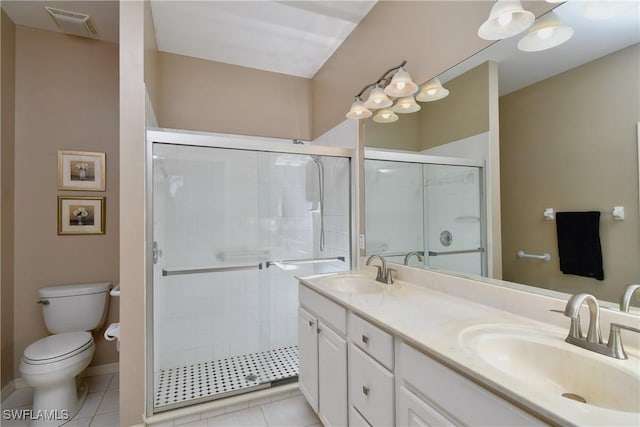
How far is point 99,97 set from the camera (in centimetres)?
240

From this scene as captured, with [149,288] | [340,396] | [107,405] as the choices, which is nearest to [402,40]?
[340,396]

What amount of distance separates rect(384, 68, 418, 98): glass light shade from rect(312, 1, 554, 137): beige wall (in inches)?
4.1

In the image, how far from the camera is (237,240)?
2553 mm

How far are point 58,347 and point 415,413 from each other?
2183 millimetres

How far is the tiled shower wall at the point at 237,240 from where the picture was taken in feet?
7.59

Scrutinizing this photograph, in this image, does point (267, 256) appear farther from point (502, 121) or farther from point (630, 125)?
point (630, 125)

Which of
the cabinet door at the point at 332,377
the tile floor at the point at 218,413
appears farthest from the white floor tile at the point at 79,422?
the cabinet door at the point at 332,377

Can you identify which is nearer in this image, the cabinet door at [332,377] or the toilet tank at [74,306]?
the cabinet door at [332,377]

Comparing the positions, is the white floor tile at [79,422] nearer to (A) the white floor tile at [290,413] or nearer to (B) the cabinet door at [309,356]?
(A) the white floor tile at [290,413]

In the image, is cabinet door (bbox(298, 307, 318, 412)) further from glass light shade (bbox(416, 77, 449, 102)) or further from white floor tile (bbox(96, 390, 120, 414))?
glass light shade (bbox(416, 77, 449, 102))

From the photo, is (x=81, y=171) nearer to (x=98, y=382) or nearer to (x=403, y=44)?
(x=98, y=382)

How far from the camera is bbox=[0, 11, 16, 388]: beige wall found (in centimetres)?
205

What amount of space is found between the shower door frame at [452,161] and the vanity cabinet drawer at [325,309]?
0.70 meters

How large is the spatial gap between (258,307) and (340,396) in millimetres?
1415
